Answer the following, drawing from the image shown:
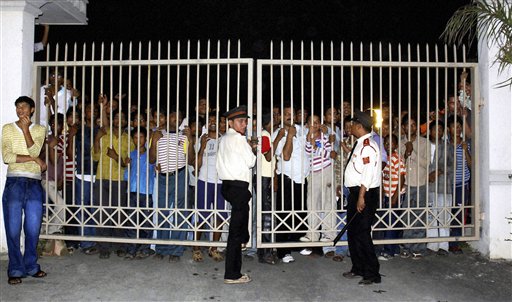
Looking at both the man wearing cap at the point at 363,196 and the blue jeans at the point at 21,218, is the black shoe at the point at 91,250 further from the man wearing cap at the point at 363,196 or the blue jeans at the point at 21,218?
the man wearing cap at the point at 363,196

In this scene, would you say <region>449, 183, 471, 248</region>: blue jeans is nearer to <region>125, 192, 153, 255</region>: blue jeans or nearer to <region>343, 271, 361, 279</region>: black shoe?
<region>343, 271, 361, 279</region>: black shoe

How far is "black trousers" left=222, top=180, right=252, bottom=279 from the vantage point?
5.55 metres

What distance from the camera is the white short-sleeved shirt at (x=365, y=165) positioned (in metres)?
5.58

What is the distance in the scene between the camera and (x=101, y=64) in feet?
21.3

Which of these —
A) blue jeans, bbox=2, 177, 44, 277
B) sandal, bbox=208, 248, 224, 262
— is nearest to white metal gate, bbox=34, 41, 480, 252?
sandal, bbox=208, 248, 224, 262

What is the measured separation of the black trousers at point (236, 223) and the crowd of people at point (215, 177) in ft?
1.91

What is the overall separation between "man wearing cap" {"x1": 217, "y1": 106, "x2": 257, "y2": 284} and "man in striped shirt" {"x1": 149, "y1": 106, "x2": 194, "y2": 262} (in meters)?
0.94

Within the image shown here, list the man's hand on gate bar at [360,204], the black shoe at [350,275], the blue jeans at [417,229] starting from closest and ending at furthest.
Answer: the man's hand on gate bar at [360,204], the black shoe at [350,275], the blue jeans at [417,229]

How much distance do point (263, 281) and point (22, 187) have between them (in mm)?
2752

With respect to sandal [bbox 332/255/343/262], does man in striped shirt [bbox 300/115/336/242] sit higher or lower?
higher

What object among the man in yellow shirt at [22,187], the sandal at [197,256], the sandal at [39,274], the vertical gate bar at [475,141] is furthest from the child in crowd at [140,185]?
the vertical gate bar at [475,141]

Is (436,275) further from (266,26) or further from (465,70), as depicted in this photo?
(266,26)

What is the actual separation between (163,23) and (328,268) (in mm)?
13151

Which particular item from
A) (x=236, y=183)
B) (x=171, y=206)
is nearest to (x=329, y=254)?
(x=236, y=183)
